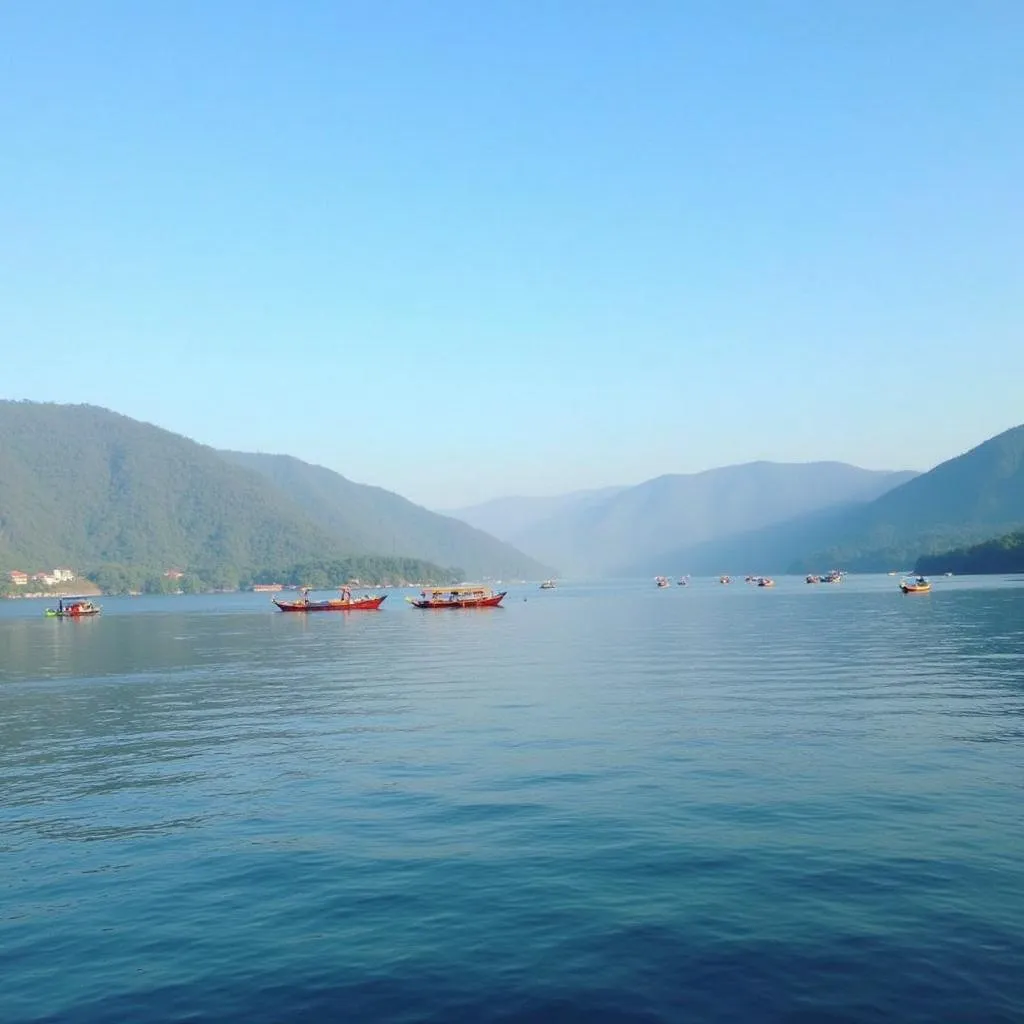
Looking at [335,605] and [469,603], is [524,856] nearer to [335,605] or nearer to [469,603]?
[469,603]

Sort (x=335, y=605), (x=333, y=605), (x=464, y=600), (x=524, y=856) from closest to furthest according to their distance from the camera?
(x=524, y=856)
(x=464, y=600)
(x=333, y=605)
(x=335, y=605)

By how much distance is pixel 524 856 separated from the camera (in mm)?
21344

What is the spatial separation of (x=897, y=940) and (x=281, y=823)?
52.6 ft

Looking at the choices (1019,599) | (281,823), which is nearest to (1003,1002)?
(281,823)

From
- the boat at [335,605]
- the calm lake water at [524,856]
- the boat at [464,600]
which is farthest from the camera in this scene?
the boat at [335,605]

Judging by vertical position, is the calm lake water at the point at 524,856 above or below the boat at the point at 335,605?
A: below

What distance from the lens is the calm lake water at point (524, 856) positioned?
1502cm

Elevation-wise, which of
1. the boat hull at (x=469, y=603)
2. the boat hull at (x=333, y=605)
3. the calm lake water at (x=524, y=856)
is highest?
the boat hull at (x=333, y=605)

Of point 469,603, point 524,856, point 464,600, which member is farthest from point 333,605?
point 524,856

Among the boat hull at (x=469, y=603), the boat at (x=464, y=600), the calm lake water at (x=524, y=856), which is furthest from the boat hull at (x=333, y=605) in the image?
the calm lake water at (x=524, y=856)

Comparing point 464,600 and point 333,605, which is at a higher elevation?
point 333,605

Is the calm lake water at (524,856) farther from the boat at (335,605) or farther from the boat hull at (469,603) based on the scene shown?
the boat at (335,605)

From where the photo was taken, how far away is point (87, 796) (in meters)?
29.2

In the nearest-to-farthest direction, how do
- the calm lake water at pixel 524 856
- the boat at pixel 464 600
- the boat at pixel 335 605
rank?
the calm lake water at pixel 524 856, the boat at pixel 464 600, the boat at pixel 335 605
